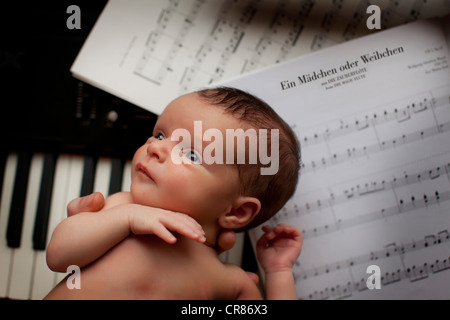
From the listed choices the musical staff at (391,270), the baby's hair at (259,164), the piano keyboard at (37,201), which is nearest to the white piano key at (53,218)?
the piano keyboard at (37,201)

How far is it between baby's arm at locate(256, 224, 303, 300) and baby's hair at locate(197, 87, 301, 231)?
0.10 metres

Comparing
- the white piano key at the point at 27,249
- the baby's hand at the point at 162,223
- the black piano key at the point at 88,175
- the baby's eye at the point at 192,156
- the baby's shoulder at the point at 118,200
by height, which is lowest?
the white piano key at the point at 27,249

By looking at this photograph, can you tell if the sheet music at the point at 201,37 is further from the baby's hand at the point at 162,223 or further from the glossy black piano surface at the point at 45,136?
the baby's hand at the point at 162,223

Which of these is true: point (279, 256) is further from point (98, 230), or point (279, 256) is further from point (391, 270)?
point (98, 230)

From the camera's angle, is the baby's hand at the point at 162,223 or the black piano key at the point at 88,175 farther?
the black piano key at the point at 88,175

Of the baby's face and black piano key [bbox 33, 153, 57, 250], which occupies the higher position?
the baby's face

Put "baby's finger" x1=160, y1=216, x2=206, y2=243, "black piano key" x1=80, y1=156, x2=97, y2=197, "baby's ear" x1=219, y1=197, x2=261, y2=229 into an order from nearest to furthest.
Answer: "baby's finger" x1=160, y1=216, x2=206, y2=243, "baby's ear" x1=219, y1=197, x2=261, y2=229, "black piano key" x1=80, y1=156, x2=97, y2=197

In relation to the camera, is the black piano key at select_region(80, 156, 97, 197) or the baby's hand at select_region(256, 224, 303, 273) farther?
the black piano key at select_region(80, 156, 97, 197)

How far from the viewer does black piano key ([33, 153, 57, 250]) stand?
98cm

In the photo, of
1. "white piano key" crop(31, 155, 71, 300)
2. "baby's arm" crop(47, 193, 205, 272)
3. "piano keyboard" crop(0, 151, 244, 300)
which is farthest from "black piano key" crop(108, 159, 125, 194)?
"baby's arm" crop(47, 193, 205, 272)

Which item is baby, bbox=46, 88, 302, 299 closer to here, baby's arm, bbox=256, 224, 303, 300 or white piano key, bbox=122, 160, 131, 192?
baby's arm, bbox=256, 224, 303, 300

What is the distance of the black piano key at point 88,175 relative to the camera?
1001 mm
